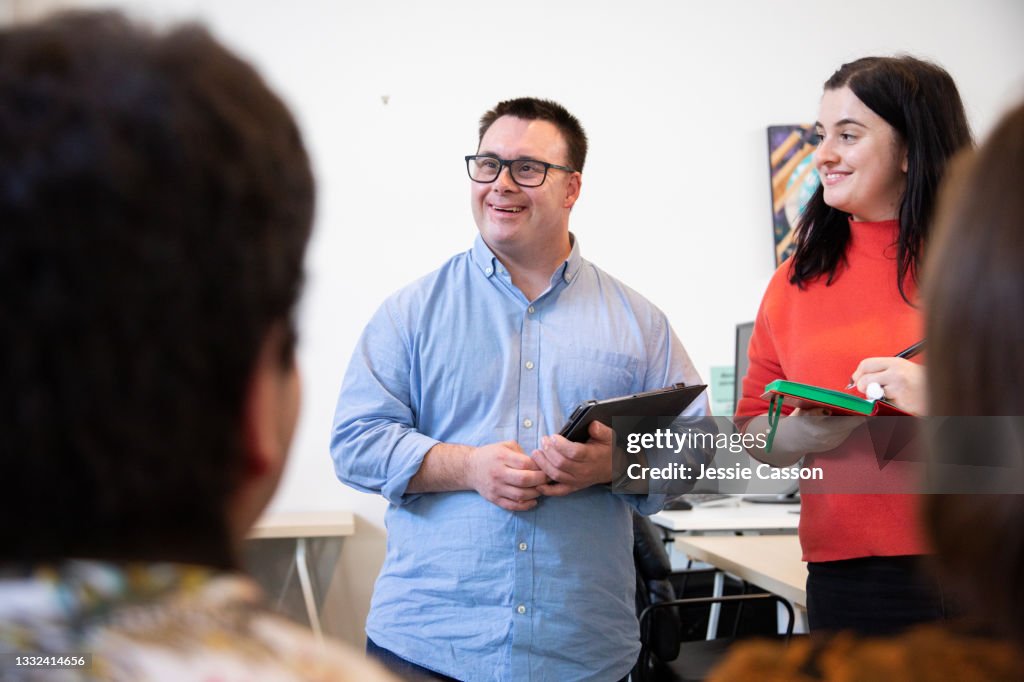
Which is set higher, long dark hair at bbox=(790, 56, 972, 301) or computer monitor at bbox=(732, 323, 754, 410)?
long dark hair at bbox=(790, 56, 972, 301)

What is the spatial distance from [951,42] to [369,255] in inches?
127

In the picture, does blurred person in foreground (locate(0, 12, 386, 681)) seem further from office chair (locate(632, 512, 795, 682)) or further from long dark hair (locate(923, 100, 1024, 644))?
office chair (locate(632, 512, 795, 682))

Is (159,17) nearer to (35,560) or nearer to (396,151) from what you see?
(35,560)

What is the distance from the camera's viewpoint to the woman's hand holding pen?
4.80ft

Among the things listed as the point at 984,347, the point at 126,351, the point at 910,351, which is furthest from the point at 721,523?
the point at 126,351

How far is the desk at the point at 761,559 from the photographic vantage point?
2.48 m

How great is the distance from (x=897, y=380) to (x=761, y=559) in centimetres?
145

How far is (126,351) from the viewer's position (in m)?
0.52

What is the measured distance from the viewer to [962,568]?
1.99ft

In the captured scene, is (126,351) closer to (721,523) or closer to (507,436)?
(507,436)

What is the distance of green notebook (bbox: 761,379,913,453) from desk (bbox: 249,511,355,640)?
2572mm

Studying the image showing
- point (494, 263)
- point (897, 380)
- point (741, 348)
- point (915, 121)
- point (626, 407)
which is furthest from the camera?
point (741, 348)

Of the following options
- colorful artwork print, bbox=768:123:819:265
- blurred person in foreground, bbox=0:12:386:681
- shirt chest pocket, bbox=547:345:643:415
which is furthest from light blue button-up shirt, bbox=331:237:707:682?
colorful artwork print, bbox=768:123:819:265

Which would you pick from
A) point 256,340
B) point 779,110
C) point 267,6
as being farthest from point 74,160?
point 779,110
